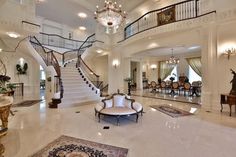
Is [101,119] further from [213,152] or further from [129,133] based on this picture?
[213,152]

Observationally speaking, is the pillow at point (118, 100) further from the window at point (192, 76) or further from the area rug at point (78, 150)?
the window at point (192, 76)

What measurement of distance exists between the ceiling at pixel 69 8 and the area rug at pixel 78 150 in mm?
8715

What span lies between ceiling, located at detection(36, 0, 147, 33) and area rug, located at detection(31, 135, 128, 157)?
8715 millimetres

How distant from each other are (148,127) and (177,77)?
1079 cm

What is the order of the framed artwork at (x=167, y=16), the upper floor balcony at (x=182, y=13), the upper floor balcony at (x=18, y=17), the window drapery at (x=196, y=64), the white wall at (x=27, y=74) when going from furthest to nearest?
the window drapery at (x=196, y=64), the white wall at (x=27, y=74), the framed artwork at (x=167, y=16), the upper floor balcony at (x=182, y=13), the upper floor balcony at (x=18, y=17)

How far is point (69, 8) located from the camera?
10.4 meters

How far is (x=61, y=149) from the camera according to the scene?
297cm

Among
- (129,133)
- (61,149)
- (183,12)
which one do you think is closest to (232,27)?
(183,12)

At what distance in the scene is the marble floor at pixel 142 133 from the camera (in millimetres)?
2934

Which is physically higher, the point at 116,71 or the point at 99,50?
the point at 99,50

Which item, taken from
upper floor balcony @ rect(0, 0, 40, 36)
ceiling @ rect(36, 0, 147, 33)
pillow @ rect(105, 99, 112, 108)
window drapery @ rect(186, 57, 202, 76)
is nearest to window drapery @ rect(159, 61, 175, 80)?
window drapery @ rect(186, 57, 202, 76)

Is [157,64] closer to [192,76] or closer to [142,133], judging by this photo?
[192,76]

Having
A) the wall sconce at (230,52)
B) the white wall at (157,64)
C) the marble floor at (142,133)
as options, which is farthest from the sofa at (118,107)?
the white wall at (157,64)

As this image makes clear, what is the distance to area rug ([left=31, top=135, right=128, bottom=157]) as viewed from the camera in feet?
9.11
